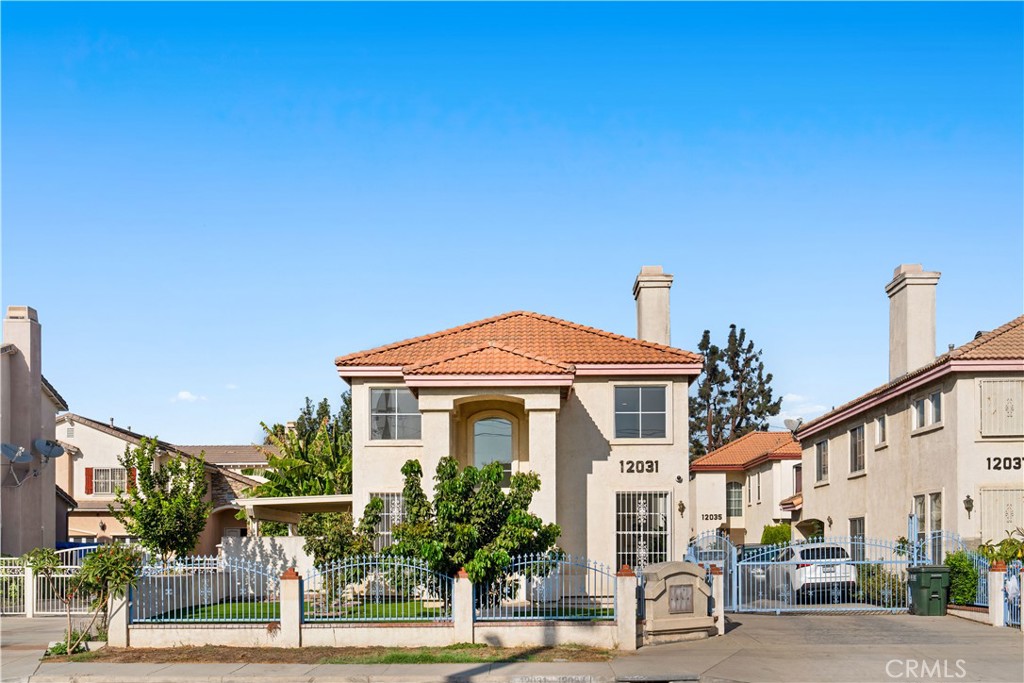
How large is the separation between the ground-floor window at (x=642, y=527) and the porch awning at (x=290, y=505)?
712 centimetres

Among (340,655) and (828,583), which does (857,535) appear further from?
(340,655)

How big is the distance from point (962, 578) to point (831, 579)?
3208mm

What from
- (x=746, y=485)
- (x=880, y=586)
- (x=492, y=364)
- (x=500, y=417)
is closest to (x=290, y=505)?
(x=500, y=417)

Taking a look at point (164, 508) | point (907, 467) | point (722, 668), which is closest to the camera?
point (722, 668)

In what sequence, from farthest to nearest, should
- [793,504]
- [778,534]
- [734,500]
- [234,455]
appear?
[234,455] → [734,500] → [778,534] → [793,504]

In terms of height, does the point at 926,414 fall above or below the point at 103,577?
above

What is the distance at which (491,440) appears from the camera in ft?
91.0

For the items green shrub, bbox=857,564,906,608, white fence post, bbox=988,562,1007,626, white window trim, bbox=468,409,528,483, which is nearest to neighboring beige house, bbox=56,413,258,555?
white window trim, bbox=468,409,528,483

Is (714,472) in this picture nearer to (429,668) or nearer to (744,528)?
(744,528)

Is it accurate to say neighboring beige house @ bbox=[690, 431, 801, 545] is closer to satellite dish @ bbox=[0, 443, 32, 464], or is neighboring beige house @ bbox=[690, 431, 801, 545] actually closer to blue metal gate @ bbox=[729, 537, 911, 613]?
blue metal gate @ bbox=[729, 537, 911, 613]

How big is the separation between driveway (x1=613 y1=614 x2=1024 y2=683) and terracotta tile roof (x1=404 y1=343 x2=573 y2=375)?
681cm

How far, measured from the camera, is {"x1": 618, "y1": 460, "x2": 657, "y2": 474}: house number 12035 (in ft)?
90.4

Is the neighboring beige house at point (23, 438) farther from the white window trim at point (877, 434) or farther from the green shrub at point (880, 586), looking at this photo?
the white window trim at point (877, 434)

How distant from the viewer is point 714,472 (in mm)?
55594
